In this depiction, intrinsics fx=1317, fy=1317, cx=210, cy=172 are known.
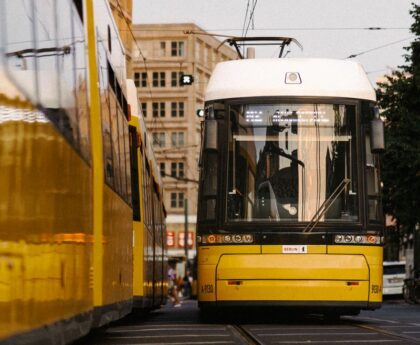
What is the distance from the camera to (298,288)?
58.7ft

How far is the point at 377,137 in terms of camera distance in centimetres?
1836

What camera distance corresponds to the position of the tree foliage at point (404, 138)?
1796 inches

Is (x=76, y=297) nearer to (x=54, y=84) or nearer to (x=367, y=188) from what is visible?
(x=54, y=84)

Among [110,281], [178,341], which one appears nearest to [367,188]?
[178,341]

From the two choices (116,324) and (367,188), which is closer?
(367,188)

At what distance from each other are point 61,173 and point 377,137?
1106 cm

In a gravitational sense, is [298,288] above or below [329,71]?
below

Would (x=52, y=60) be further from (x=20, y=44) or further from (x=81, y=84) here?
(x=81, y=84)

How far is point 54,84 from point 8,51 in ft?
6.40

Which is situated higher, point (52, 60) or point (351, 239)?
point (52, 60)

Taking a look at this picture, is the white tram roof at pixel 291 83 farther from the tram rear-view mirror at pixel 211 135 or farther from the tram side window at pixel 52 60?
the tram side window at pixel 52 60

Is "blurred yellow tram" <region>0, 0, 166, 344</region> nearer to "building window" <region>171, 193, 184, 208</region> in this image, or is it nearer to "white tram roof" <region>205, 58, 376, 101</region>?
"white tram roof" <region>205, 58, 376, 101</region>

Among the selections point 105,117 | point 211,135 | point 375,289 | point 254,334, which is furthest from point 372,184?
point 105,117

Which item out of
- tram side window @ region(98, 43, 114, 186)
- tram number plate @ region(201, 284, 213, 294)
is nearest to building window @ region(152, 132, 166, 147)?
tram number plate @ region(201, 284, 213, 294)
